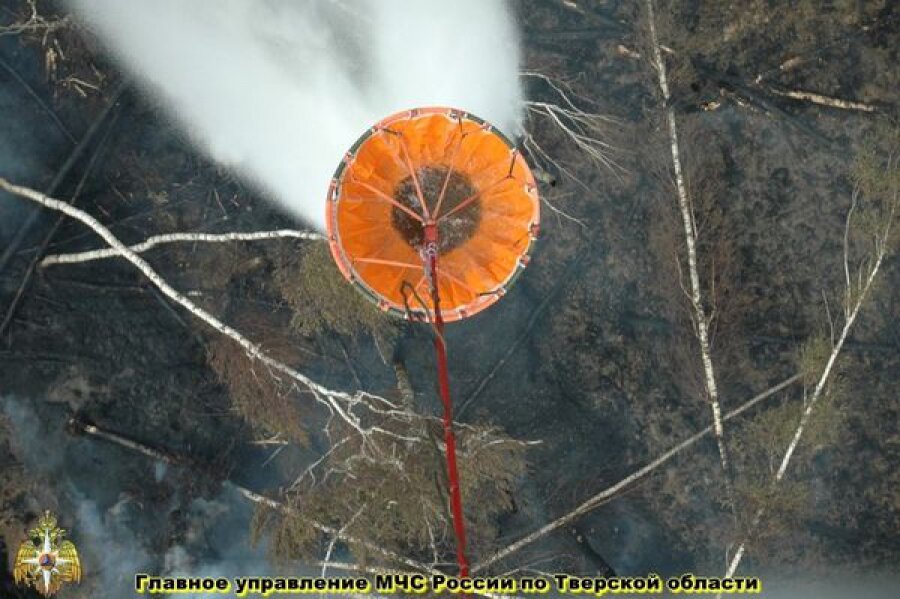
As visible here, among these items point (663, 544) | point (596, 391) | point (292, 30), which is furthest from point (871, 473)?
point (292, 30)

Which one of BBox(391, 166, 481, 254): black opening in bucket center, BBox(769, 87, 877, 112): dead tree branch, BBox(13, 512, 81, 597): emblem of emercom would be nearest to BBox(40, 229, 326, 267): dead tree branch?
BBox(391, 166, 481, 254): black opening in bucket center

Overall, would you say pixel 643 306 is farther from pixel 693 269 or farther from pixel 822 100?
pixel 822 100

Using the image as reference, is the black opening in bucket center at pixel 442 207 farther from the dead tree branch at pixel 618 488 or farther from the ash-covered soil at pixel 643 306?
the dead tree branch at pixel 618 488

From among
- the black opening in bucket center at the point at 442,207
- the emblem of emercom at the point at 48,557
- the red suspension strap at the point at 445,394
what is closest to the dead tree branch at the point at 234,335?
the black opening in bucket center at the point at 442,207

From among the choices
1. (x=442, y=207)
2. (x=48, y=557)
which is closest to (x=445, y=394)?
(x=442, y=207)

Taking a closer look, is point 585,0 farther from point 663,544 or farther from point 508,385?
point 663,544

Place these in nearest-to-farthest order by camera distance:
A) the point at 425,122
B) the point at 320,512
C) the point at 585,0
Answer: the point at 425,122
the point at 320,512
the point at 585,0
